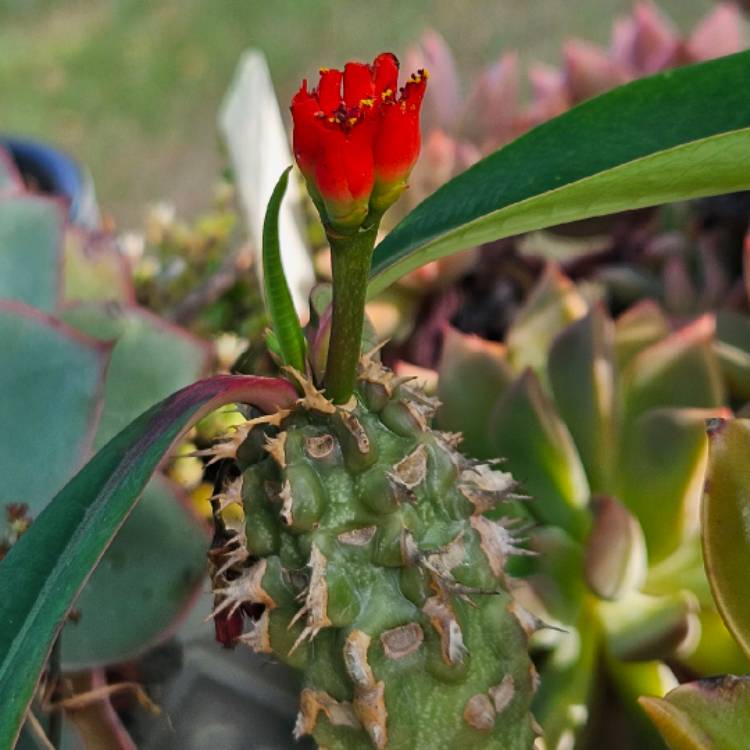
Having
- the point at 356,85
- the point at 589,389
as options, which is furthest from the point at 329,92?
the point at 589,389

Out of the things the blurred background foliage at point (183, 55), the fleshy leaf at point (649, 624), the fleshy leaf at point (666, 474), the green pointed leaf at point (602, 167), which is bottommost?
the fleshy leaf at point (649, 624)

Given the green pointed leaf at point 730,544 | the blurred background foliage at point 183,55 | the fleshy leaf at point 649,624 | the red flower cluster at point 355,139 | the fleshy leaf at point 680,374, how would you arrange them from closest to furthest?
the red flower cluster at point 355,139
the green pointed leaf at point 730,544
the fleshy leaf at point 649,624
the fleshy leaf at point 680,374
the blurred background foliage at point 183,55

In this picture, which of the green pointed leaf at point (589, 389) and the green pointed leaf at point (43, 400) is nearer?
the green pointed leaf at point (43, 400)

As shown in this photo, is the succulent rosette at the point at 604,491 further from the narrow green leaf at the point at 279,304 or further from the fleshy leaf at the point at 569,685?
the narrow green leaf at the point at 279,304

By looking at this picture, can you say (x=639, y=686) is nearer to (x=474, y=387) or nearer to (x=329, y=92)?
(x=474, y=387)

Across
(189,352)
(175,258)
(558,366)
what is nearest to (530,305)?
(558,366)

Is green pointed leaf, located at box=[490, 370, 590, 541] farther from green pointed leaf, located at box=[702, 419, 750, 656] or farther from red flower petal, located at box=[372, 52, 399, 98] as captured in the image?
red flower petal, located at box=[372, 52, 399, 98]

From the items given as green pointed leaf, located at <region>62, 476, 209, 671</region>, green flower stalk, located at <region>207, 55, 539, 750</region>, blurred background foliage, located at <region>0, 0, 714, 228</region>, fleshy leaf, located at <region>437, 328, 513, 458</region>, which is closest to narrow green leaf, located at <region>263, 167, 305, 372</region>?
green flower stalk, located at <region>207, 55, 539, 750</region>

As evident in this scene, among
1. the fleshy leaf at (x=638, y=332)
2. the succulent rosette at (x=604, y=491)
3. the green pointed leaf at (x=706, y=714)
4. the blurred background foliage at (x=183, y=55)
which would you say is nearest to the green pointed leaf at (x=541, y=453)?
the succulent rosette at (x=604, y=491)
